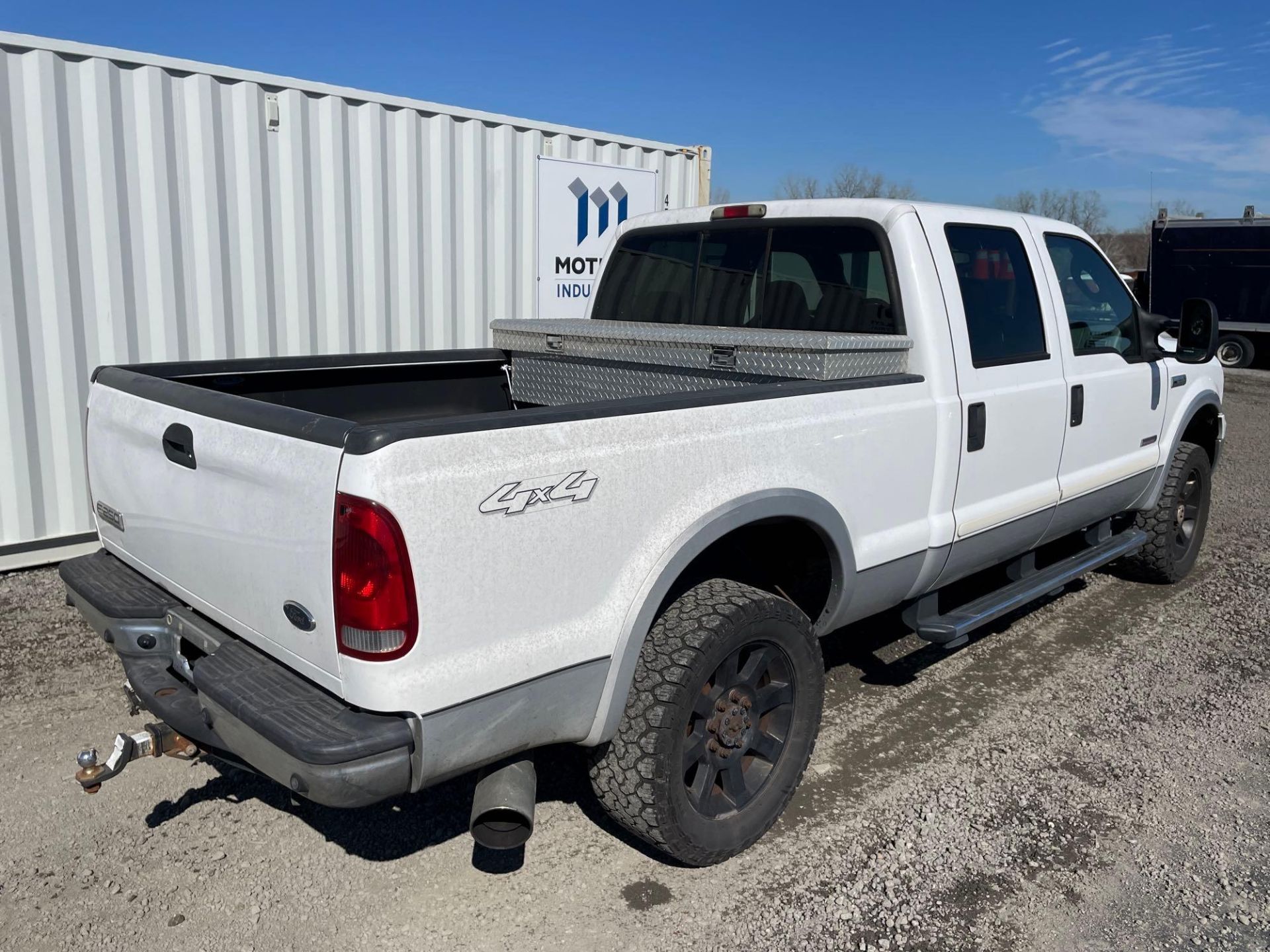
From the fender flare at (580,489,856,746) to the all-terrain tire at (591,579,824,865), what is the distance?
10cm

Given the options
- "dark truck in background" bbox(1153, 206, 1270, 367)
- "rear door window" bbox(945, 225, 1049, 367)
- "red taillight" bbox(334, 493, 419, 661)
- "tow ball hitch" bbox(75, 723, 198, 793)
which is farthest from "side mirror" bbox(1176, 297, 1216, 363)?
"dark truck in background" bbox(1153, 206, 1270, 367)

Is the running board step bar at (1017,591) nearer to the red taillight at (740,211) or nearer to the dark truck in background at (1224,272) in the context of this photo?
the red taillight at (740,211)

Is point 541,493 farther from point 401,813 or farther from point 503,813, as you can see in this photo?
point 401,813

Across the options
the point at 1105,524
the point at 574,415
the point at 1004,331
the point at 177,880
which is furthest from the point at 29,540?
the point at 1105,524

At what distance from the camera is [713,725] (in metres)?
3.07

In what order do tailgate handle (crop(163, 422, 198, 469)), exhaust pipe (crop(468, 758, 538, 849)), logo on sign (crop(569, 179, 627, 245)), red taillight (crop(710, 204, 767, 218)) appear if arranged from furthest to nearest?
logo on sign (crop(569, 179, 627, 245)) < red taillight (crop(710, 204, 767, 218)) < tailgate handle (crop(163, 422, 198, 469)) < exhaust pipe (crop(468, 758, 538, 849))

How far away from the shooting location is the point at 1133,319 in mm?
5031

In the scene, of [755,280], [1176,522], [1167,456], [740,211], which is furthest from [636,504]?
[1176,522]

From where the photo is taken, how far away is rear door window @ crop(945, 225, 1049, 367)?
13.1ft

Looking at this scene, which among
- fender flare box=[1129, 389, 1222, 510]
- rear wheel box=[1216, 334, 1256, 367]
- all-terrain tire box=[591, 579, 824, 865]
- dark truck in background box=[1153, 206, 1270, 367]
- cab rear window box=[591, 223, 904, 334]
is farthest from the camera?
rear wheel box=[1216, 334, 1256, 367]

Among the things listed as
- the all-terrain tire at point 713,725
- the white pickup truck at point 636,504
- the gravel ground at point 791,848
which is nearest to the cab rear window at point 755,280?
the white pickup truck at point 636,504

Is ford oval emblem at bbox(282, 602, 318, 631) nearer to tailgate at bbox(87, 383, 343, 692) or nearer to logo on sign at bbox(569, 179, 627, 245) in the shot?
tailgate at bbox(87, 383, 343, 692)

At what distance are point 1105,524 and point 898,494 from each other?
2334mm

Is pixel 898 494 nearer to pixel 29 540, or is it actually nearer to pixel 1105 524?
pixel 1105 524
